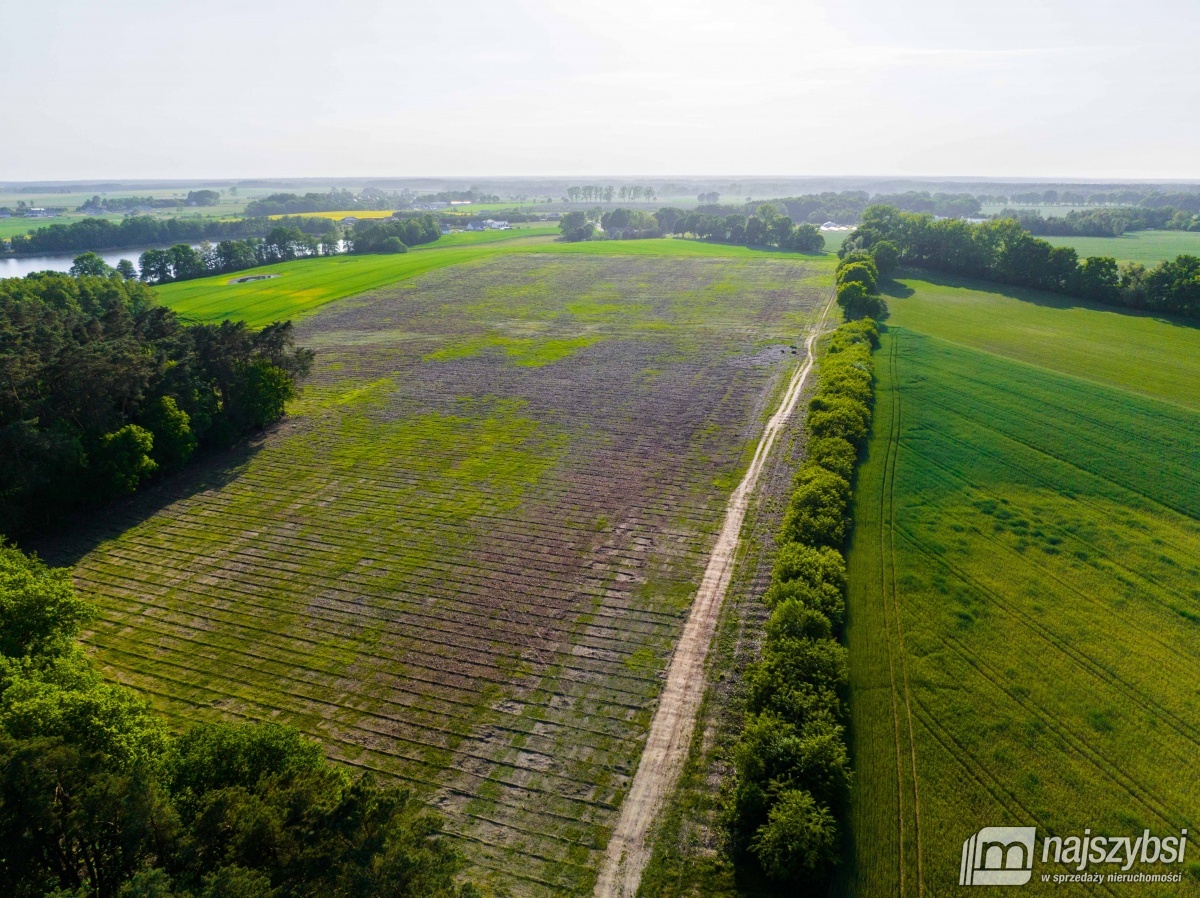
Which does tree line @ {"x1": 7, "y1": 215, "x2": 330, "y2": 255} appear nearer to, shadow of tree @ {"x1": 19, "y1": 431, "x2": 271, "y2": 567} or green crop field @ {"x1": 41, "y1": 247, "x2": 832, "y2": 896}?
green crop field @ {"x1": 41, "y1": 247, "x2": 832, "y2": 896}

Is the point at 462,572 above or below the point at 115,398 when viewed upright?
below

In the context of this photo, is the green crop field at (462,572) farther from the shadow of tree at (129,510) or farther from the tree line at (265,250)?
the tree line at (265,250)

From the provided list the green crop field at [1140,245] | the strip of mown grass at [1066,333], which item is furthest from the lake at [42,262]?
the green crop field at [1140,245]

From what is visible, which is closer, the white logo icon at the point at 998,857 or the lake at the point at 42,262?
the white logo icon at the point at 998,857

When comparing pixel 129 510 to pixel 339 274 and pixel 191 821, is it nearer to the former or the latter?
pixel 191 821

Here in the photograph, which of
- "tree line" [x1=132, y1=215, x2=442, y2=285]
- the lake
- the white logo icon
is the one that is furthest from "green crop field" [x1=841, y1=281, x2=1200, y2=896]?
the lake

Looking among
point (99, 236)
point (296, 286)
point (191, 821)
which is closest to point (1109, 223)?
point (296, 286)
